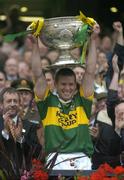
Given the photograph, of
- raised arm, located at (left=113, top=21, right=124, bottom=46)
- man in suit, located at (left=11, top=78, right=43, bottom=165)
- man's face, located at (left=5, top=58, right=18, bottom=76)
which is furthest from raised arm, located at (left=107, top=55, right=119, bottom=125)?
man's face, located at (left=5, top=58, right=18, bottom=76)

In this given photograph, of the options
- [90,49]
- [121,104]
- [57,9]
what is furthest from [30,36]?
[57,9]

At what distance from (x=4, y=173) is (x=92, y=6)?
8.70m

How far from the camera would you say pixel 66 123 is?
967 cm

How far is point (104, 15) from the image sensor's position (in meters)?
17.1

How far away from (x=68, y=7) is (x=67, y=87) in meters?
6.75

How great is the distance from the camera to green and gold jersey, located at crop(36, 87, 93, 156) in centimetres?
958

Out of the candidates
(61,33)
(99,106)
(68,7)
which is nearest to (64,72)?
(61,33)

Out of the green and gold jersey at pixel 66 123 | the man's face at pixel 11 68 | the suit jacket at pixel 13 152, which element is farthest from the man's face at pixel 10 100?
the man's face at pixel 11 68

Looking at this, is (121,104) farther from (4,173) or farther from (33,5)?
(33,5)

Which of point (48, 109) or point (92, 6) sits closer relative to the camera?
point (48, 109)

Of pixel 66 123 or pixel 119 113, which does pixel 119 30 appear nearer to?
pixel 119 113

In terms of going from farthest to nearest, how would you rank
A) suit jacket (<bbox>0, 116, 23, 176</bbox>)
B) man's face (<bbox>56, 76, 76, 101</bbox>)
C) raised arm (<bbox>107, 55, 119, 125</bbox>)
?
raised arm (<bbox>107, 55, 119, 125</bbox>), man's face (<bbox>56, 76, 76, 101</bbox>), suit jacket (<bbox>0, 116, 23, 176</bbox>)

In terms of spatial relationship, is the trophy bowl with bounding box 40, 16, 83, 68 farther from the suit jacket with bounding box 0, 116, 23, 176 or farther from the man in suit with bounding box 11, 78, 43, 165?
the suit jacket with bounding box 0, 116, 23, 176

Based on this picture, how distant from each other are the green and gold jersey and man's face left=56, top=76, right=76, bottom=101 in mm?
60
